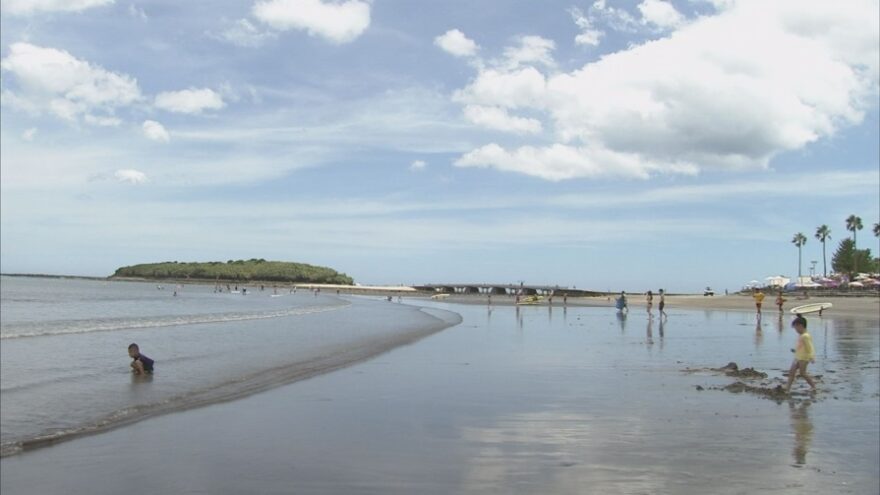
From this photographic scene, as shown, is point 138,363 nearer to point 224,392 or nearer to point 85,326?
point 224,392

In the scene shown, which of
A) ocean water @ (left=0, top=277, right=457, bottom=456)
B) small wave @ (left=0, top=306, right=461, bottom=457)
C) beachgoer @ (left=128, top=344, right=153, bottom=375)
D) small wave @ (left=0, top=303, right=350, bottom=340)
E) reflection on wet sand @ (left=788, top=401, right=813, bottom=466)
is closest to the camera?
reflection on wet sand @ (left=788, top=401, right=813, bottom=466)

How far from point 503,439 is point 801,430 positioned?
4.32m

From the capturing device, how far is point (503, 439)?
32.9 feet

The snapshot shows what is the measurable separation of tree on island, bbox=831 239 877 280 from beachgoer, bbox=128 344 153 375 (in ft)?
383

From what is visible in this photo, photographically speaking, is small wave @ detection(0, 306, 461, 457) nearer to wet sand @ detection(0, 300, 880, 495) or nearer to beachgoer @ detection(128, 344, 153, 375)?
wet sand @ detection(0, 300, 880, 495)

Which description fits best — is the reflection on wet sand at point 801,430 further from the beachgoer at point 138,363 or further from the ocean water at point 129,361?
the beachgoer at point 138,363

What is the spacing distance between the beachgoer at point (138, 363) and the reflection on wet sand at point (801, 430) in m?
14.0

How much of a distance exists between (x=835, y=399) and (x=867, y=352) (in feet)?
34.3

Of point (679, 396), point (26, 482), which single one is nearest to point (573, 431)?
point (679, 396)

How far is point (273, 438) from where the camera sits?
33.9 ft

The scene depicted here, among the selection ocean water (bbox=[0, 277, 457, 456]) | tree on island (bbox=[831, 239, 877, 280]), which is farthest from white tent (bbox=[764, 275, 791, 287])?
ocean water (bbox=[0, 277, 457, 456])

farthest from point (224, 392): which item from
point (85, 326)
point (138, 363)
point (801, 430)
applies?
point (85, 326)

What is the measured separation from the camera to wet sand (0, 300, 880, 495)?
793 cm

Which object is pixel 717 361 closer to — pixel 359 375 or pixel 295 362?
pixel 359 375
